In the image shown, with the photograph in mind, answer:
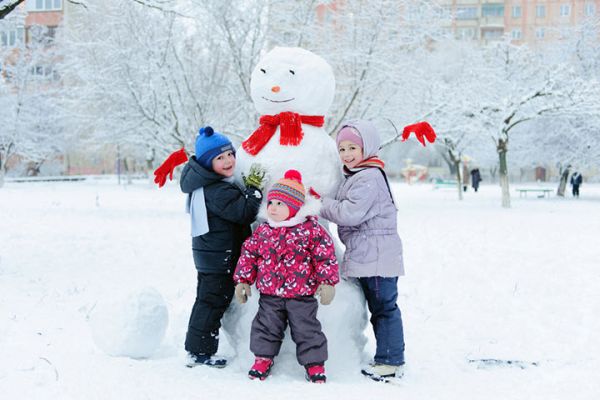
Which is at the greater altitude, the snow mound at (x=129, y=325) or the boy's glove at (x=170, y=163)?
the boy's glove at (x=170, y=163)

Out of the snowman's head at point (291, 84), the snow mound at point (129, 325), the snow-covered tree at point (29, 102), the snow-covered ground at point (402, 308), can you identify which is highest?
the snow-covered tree at point (29, 102)

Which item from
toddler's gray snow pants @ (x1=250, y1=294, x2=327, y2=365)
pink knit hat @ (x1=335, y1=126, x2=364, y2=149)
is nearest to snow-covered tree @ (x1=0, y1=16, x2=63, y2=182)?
pink knit hat @ (x1=335, y1=126, x2=364, y2=149)

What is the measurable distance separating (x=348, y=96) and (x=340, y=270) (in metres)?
9.60

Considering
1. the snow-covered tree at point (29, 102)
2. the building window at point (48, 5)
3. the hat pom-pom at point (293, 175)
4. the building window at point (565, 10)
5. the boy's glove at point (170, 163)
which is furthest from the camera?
the building window at point (565, 10)

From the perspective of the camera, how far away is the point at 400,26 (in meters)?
12.5

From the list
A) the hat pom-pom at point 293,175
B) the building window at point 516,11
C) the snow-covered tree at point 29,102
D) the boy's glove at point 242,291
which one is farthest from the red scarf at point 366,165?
the building window at point 516,11

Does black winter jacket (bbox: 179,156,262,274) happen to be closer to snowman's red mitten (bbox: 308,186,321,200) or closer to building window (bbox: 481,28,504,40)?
snowman's red mitten (bbox: 308,186,321,200)

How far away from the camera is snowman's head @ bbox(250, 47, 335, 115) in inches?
148

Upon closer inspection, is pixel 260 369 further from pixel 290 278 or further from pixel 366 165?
pixel 366 165

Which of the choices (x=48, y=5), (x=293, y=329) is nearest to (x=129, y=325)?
(x=293, y=329)

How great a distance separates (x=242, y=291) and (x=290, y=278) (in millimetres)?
333

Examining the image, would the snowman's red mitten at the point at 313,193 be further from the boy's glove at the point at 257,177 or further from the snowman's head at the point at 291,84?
the snowman's head at the point at 291,84

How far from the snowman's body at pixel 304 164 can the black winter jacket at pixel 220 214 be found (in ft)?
0.45

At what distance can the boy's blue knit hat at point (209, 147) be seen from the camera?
3674mm
